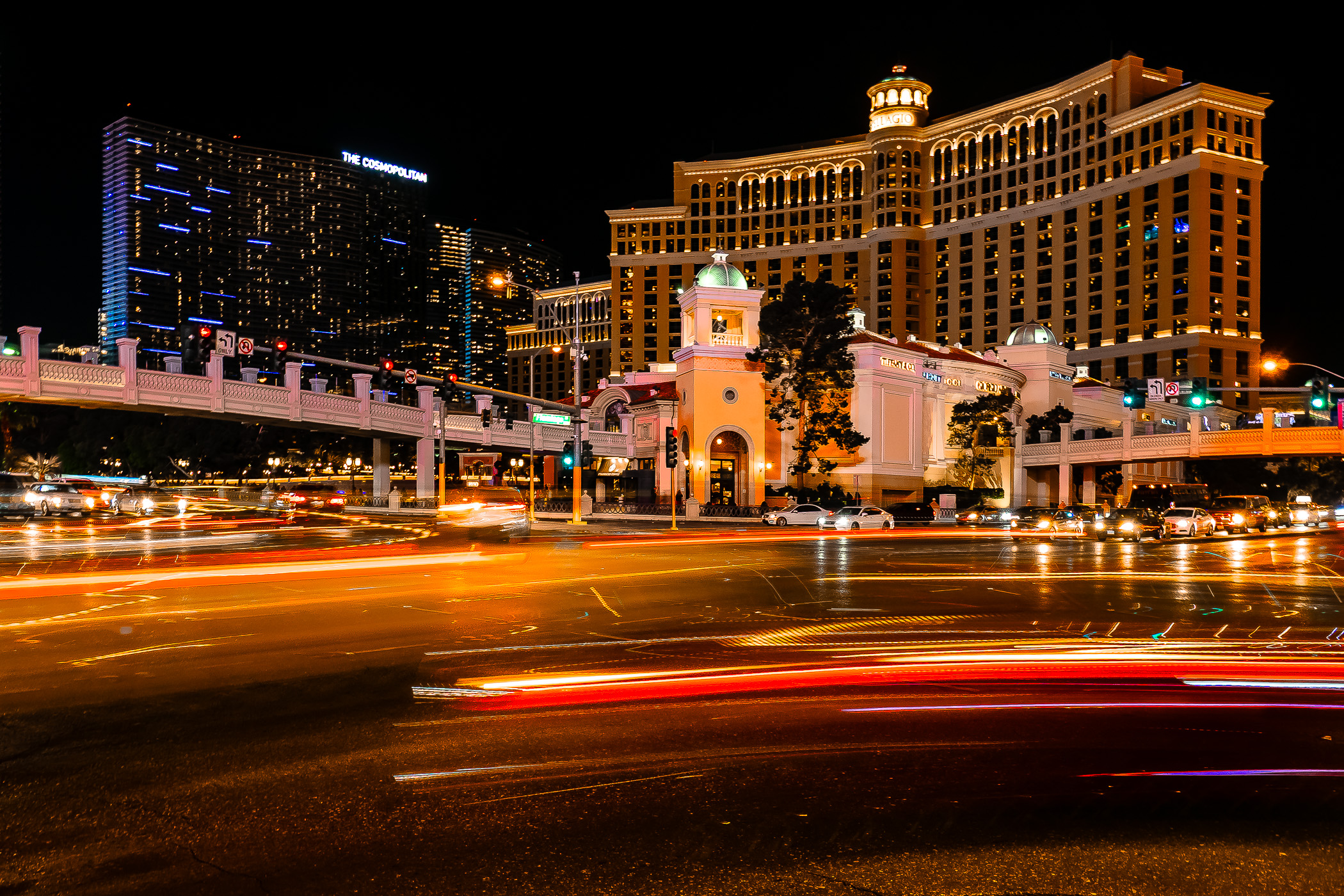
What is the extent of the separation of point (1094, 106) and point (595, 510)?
89.6 m

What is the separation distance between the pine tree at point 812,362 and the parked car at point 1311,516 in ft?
80.0

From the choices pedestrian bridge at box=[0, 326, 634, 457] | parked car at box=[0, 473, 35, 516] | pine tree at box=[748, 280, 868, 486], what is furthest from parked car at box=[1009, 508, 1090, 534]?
parked car at box=[0, 473, 35, 516]

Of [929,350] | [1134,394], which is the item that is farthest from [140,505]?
[929,350]

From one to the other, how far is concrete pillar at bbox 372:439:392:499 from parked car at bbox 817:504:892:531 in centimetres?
3298

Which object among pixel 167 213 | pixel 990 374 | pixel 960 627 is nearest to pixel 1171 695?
pixel 960 627

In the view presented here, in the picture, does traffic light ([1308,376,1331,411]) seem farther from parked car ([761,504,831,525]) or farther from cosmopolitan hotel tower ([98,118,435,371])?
cosmopolitan hotel tower ([98,118,435,371])

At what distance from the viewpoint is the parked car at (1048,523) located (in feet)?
138

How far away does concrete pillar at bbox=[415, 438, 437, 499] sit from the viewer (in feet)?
198

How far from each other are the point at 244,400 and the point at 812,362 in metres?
32.9

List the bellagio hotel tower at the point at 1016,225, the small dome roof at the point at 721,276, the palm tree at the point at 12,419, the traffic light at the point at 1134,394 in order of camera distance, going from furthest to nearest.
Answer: the bellagio hotel tower at the point at 1016,225, the palm tree at the point at 12,419, the small dome roof at the point at 721,276, the traffic light at the point at 1134,394

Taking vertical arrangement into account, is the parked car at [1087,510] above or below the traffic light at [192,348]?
below

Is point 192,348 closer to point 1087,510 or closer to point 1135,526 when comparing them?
point 1135,526

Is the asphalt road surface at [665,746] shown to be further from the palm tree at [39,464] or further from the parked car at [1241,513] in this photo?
the palm tree at [39,464]

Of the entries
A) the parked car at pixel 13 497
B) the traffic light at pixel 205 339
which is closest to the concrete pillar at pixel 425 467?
Result: the parked car at pixel 13 497
